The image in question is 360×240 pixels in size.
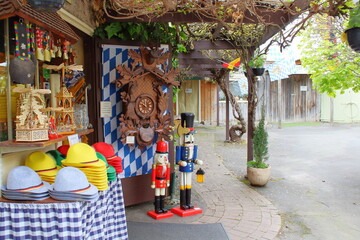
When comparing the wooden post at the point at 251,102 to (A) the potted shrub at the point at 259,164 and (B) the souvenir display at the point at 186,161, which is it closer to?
(A) the potted shrub at the point at 259,164

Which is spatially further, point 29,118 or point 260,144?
point 260,144

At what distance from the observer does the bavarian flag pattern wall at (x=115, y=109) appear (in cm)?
466

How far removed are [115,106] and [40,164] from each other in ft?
7.35

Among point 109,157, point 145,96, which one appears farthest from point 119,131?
point 109,157

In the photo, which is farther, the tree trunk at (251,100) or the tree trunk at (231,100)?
the tree trunk at (231,100)

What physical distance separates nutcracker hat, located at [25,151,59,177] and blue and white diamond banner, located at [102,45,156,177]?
81.5 inches

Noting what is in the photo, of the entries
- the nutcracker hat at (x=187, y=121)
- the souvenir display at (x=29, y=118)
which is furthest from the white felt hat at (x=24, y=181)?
the nutcracker hat at (x=187, y=121)

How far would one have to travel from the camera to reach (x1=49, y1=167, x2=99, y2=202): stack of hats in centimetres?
224

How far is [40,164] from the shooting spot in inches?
101

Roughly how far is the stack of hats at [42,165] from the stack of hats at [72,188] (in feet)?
0.80

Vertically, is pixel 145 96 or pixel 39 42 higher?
pixel 39 42

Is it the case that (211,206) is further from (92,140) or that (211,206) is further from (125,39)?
(125,39)

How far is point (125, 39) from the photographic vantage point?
477 cm

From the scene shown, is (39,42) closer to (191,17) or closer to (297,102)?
(191,17)
